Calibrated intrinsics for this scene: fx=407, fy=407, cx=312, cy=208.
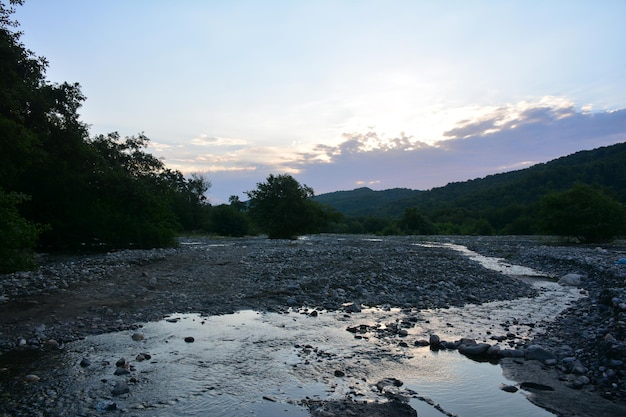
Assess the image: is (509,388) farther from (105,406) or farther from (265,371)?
(105,406)

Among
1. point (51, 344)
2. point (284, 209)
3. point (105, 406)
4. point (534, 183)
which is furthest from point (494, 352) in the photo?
point (534, 183)

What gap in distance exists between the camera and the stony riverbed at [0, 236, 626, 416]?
6.39m

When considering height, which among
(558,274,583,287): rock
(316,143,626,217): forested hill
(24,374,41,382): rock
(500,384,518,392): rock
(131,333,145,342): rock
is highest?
(316,143,626,217): forested hill

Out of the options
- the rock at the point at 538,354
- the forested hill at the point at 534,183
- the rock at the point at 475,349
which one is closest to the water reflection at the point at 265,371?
the rock at the point at 475,349

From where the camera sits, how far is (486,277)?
15914 millimetres

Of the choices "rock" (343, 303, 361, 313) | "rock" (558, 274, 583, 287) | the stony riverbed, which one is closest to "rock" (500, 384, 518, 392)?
the stony riverbed

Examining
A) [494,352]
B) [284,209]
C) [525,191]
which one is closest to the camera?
[494,352]

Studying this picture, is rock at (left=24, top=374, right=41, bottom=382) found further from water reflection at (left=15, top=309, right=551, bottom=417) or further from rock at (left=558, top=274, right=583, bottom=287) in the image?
rock at (left=558, top=274, right=583, bottom=287)

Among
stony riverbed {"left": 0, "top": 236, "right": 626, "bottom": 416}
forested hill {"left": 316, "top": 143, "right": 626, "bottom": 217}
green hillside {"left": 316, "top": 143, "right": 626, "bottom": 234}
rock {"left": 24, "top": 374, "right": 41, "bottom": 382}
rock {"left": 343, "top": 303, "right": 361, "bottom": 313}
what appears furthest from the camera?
forested hill {"left": 316, "top": 143, "right": 626, "bottom": 217}

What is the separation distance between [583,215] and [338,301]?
105 feet

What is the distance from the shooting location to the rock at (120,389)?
17.6ft

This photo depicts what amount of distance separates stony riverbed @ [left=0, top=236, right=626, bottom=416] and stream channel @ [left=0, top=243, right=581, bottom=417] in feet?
0.95

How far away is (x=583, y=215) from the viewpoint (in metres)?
34.6

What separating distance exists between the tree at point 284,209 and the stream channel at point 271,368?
36.9 meters
